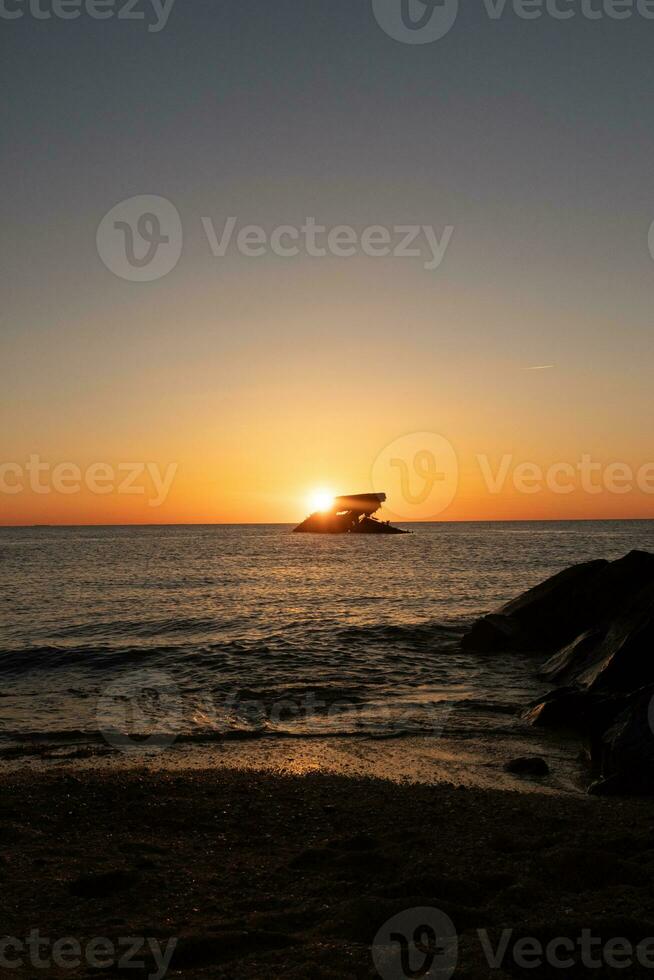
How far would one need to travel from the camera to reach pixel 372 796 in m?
8.30

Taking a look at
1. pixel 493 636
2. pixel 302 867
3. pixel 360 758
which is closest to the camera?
pixel 302 867

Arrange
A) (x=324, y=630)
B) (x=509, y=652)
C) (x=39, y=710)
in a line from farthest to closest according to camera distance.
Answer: (x=324, y=630)
(x=509, y=652)
(x=39, y=710)

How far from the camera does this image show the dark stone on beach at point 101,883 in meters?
5.61

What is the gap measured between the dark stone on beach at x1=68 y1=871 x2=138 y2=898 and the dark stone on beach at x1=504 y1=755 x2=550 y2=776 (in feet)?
18.6

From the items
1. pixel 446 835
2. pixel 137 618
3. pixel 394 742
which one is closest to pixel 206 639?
pixel 137 618

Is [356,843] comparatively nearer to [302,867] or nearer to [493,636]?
[302,867]

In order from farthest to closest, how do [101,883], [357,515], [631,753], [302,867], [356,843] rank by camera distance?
[357,515] → [631,753] → [356,843] → [302,867] → [101,883]

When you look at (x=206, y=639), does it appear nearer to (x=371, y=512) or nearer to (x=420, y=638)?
(x=420, y=638)

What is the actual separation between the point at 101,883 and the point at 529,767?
6081mm

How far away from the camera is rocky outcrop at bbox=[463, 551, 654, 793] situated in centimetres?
873

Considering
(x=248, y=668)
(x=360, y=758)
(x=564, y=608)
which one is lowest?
(x=248, y=668)

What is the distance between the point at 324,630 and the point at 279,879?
55.1 ft

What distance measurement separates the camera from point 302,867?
20.4ft

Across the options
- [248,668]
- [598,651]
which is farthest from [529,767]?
[248,668]
